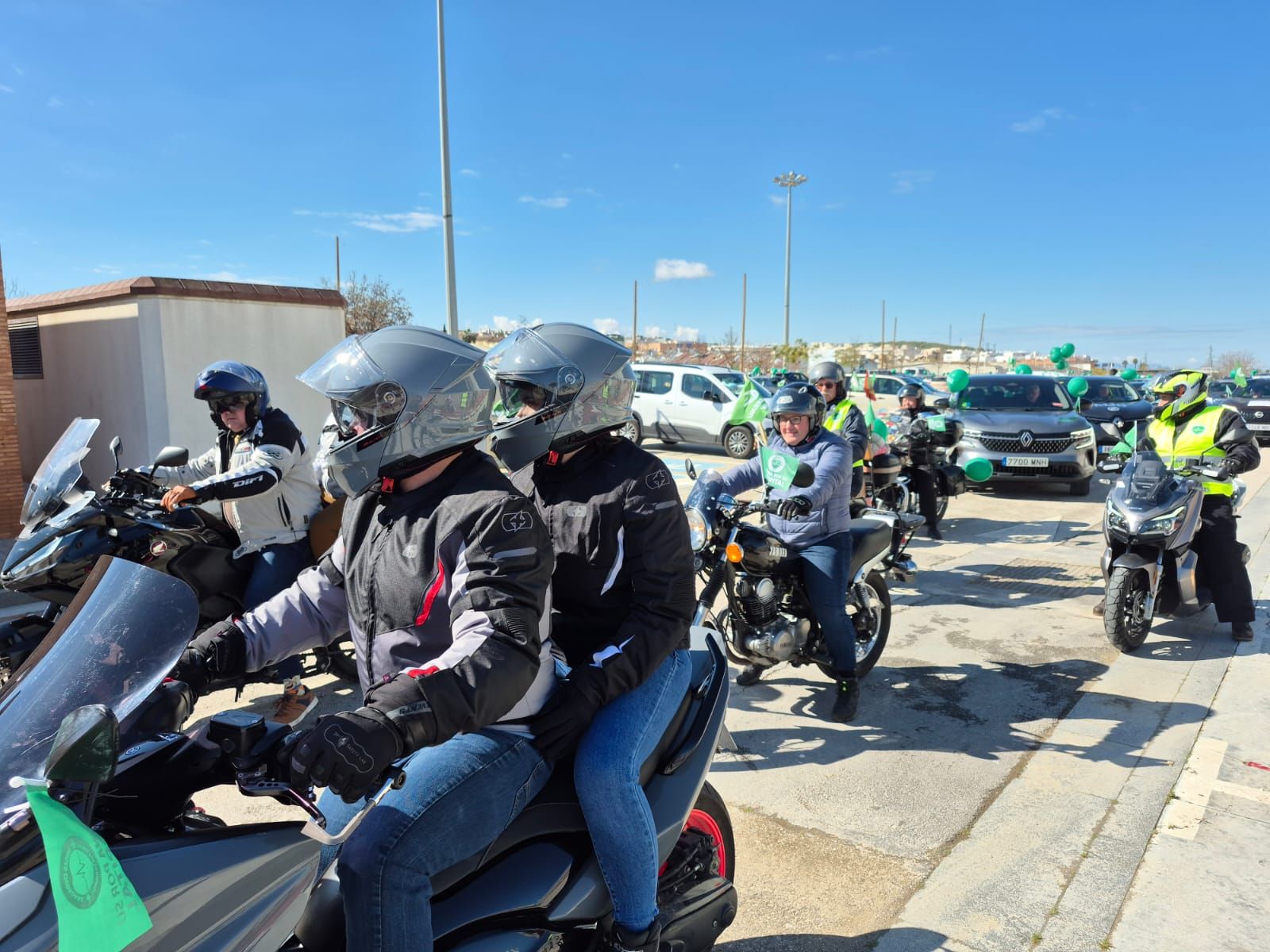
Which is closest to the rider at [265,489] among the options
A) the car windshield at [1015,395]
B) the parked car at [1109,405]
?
the car windshield at [1015,395]

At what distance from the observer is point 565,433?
266cm

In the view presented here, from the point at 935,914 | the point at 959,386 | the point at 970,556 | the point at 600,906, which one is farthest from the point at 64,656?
the point at 959,386

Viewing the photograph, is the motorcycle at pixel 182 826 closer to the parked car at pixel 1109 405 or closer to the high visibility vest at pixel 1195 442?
the high visibility vest at pixel 1195 442

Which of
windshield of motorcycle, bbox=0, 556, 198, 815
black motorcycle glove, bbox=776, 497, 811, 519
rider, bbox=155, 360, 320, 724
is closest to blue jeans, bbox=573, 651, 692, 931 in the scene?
windshield of motorcycle, bbox=0, 556, 198, 815

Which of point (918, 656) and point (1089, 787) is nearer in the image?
point (1089, 787)

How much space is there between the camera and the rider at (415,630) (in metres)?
1.71

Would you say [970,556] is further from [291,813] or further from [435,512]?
[435,512]

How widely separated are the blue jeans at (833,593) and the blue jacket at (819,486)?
0.09 meters

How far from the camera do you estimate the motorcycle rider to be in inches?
239

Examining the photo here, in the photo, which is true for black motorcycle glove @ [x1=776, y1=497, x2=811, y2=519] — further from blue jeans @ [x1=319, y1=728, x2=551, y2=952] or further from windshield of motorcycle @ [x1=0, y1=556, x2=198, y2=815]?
windshield of motorcycle @ [x1=0, y1=556, x2=198, y2=815]

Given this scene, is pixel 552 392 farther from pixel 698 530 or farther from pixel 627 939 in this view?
pixel 698 530

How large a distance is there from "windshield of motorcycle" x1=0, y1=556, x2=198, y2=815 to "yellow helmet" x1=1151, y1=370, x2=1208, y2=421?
270 inches

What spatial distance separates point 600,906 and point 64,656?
136cm

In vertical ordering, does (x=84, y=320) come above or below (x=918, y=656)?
above
